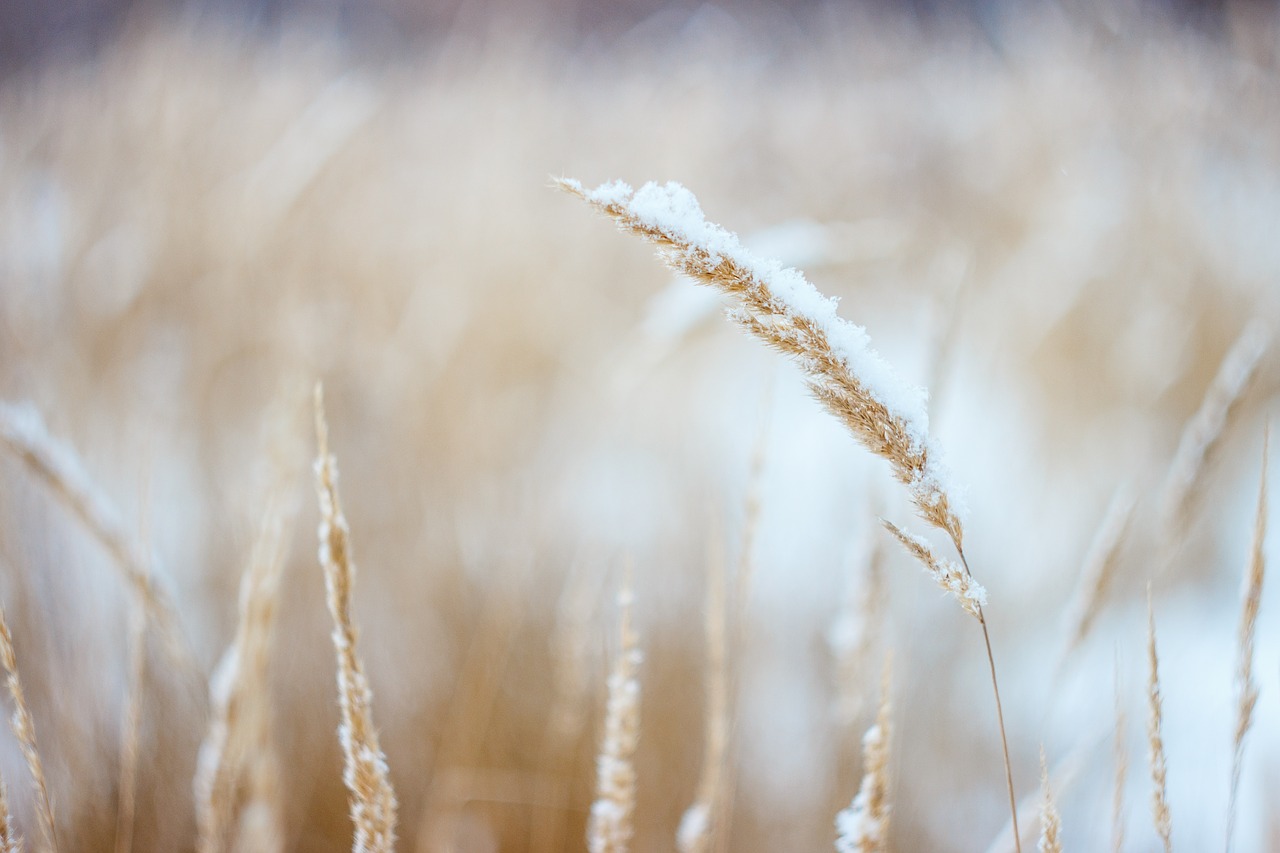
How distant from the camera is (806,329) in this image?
12.3 inches

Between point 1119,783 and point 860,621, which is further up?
point 860,621

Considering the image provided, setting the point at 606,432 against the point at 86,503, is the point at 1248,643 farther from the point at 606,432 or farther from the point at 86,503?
the point at 606,432

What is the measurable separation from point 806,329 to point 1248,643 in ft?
1.22

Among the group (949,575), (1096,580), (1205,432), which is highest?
(1205,432)

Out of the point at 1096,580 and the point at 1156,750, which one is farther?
the point at 1096,580

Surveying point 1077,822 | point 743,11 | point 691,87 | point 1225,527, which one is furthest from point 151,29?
point 743,11

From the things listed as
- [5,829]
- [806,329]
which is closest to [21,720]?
[5,829]

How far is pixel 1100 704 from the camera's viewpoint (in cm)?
110

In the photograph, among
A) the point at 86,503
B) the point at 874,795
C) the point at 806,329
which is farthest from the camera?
the point at 86,503

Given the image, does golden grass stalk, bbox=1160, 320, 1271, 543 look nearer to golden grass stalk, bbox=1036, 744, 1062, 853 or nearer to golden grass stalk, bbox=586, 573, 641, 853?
golden grass stalk, bbox=1036, 744, 1062, 853

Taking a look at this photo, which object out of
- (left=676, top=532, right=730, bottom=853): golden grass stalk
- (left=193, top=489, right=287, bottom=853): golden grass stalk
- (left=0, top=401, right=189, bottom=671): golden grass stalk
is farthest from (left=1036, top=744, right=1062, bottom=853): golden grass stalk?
(left=0, top=401, right=189, bottom=671): golden grass stalk

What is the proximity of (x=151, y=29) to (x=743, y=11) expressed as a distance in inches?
281

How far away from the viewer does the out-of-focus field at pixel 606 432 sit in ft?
3.14

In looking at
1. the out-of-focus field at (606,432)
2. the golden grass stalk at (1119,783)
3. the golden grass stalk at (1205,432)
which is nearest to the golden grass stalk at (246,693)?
the out-of-focus field at (606,432)
